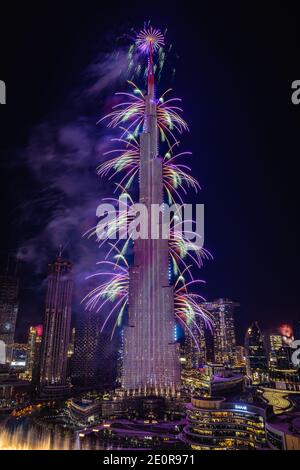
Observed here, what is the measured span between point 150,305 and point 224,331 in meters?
96.8

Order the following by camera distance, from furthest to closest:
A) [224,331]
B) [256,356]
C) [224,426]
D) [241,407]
A: [224,331], [256,356], [241,407], [224,426]

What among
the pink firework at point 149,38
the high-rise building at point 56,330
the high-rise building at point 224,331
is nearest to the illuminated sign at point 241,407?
the pink firework at point 149,38

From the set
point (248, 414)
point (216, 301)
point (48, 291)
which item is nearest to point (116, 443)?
point (248, 414)

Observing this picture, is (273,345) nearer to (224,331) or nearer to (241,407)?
(224,331)

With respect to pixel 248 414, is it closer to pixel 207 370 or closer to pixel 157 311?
pixel 157 311

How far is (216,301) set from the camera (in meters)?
154

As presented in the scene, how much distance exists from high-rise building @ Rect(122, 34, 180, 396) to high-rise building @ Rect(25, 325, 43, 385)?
61.3m

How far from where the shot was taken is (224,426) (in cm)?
4294

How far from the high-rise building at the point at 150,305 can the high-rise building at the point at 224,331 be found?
8681cm
